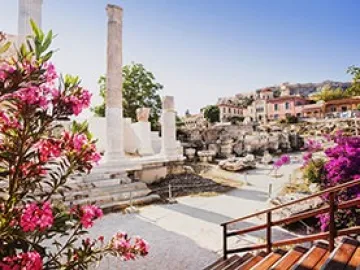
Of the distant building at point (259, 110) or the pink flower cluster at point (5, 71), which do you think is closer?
the pink flower cluster at point (5, 71)

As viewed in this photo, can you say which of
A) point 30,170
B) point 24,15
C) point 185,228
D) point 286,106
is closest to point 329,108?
point 286,106

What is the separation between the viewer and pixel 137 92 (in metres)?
20.4

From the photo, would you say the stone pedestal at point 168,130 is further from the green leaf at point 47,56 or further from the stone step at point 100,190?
the green leaf at point 47,56

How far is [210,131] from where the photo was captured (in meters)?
21.5

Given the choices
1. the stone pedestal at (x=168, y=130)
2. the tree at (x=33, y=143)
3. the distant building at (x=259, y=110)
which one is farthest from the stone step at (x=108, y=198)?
the distant building at (x=259, y=110)

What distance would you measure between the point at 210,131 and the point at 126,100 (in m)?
7.63

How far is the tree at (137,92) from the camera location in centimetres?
2000

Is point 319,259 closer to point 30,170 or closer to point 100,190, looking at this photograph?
point 30,170

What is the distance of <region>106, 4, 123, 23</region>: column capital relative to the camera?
9005mm

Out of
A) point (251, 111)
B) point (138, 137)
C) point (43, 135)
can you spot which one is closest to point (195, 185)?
point (138, 137)

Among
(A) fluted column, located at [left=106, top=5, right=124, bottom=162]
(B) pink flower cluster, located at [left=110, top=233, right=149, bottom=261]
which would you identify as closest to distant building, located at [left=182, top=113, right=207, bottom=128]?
(A) fluted column, located at [left=106, top=5, right=124, bottom=162]

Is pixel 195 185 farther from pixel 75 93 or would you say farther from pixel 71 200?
pixel 75 93

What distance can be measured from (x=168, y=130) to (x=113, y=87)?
10.2 feet

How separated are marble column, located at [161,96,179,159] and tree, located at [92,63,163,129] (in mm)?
8785
